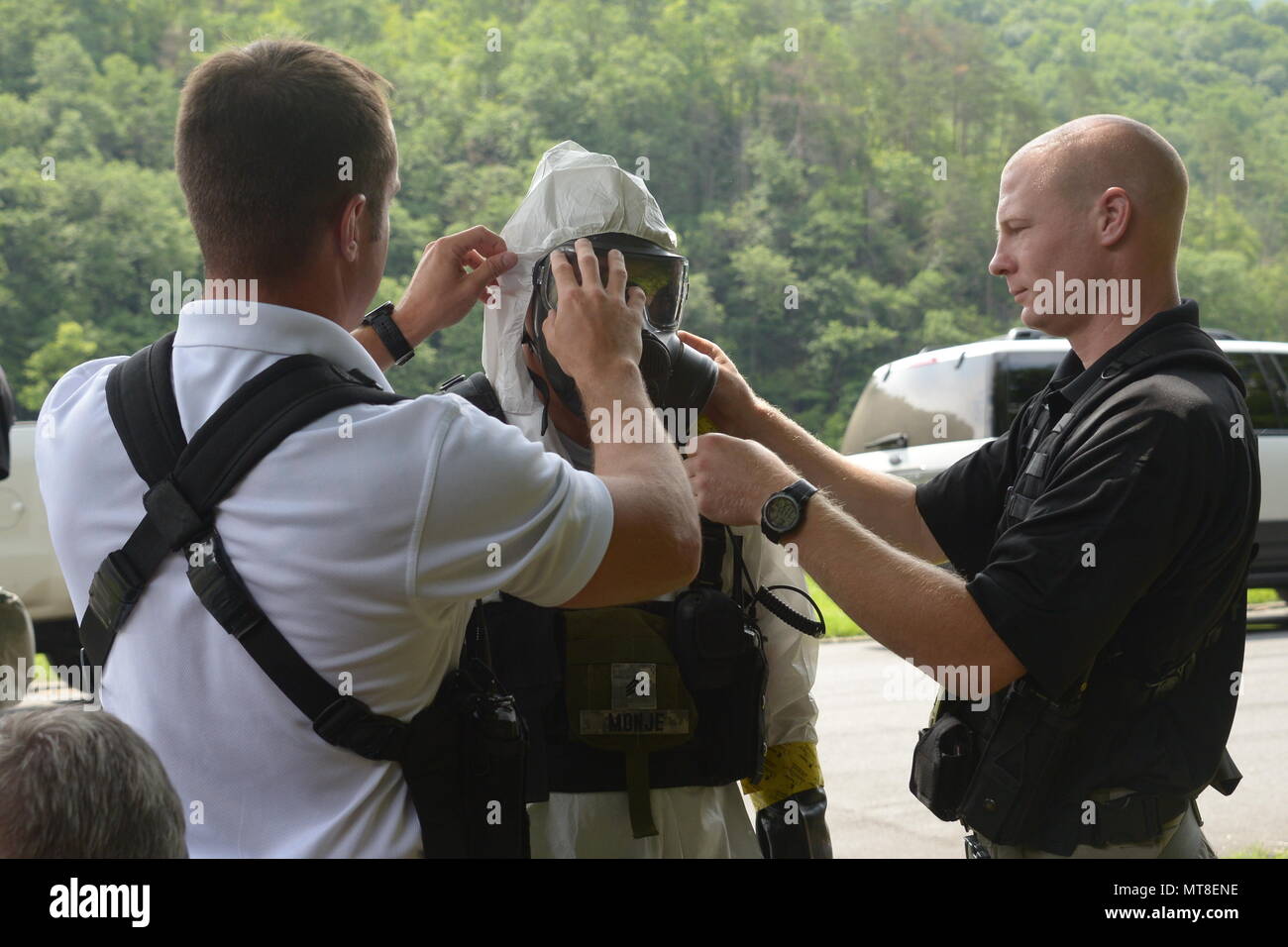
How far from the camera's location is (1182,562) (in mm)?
2322

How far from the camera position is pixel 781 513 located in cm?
246

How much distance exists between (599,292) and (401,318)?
2.06 feet

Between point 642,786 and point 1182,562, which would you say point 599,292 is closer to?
point 642,786

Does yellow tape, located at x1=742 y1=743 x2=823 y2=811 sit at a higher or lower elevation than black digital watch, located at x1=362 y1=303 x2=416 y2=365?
lower

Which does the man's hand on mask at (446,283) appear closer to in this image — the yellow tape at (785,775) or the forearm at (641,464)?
the forearm at (641,464)

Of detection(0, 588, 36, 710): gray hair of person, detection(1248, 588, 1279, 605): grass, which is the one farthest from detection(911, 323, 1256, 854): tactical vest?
detection(1248, 588, 1279, 605): grass

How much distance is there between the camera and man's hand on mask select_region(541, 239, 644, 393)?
210 cm

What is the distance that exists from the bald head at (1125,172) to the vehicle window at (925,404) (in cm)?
800

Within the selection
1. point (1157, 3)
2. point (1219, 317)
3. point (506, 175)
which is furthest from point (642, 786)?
point (1157, 3)

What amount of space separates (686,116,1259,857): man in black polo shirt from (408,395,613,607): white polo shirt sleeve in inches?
29.5

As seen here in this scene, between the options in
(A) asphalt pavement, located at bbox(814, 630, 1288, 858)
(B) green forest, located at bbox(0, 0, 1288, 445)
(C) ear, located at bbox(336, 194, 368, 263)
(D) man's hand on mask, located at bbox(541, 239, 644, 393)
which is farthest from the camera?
(B) green forest, located at bbox(0, 0, 1288, 445)

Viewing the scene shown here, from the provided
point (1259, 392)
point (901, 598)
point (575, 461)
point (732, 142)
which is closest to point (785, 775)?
point (901, 598)

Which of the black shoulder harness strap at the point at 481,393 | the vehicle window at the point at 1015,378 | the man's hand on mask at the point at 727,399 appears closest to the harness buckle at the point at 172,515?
the black shoulder harness strap at the point at 481,393

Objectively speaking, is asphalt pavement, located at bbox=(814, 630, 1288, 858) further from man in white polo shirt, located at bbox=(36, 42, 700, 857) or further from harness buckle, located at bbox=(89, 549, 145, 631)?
harness buckle, located at bbox=(89, 549, 145, 631)
